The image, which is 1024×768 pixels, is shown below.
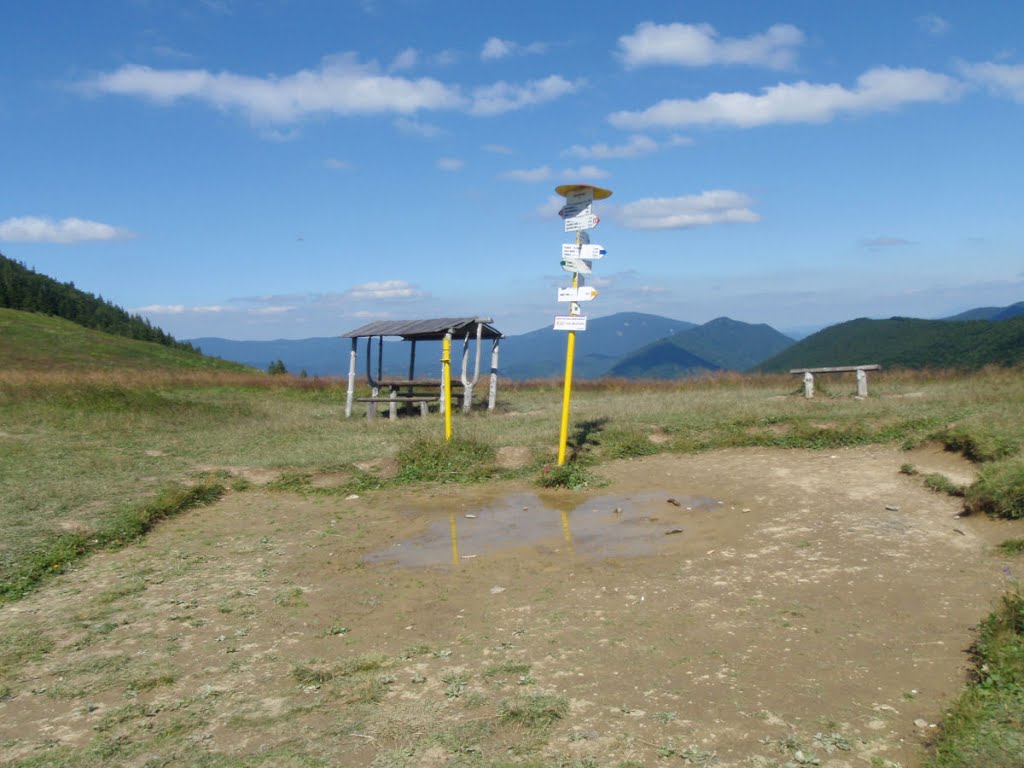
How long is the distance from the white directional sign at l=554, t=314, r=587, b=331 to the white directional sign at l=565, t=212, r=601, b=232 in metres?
1.15

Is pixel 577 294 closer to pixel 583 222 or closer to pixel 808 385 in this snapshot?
pixel 583 222

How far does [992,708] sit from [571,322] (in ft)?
22.8

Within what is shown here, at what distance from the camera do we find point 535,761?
3.26 metres

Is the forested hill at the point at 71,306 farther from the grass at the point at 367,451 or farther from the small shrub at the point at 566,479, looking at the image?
the small shrub at the point at 566,479

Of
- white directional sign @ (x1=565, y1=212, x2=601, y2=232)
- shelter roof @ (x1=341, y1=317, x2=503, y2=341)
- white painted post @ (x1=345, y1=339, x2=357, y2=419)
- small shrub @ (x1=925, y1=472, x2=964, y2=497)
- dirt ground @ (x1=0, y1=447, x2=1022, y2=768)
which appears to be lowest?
dirt ground @ (x1=0, y1=447, x2=1022, y2=768)

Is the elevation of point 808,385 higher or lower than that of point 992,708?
higher

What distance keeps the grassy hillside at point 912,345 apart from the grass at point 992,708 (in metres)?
22.6

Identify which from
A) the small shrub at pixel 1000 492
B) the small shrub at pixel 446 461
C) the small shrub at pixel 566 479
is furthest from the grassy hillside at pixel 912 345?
the small shrub at pixel 446 461

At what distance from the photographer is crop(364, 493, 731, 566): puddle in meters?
6.79

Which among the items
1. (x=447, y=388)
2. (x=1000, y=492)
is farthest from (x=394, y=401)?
(x=1000, y=492)

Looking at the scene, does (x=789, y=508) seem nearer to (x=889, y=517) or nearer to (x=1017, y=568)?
(x=889, y=517)

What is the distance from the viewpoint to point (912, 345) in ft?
124

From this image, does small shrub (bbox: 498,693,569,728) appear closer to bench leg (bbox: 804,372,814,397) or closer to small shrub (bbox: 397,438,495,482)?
small shrub (bbox: 397,438,495,482)

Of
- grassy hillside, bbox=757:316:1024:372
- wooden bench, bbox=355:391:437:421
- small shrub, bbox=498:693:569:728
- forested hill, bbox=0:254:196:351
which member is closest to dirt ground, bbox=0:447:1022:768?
small shrub, bbox=498:693:569:728
